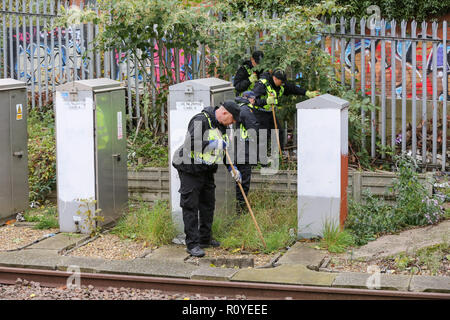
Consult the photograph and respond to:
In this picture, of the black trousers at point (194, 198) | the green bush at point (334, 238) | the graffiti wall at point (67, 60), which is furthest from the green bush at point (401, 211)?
the graffiti wall at point (67, 60)

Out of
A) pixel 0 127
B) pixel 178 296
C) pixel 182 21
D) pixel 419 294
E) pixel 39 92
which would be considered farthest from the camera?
pixel 39 92

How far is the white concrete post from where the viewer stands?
9.03m

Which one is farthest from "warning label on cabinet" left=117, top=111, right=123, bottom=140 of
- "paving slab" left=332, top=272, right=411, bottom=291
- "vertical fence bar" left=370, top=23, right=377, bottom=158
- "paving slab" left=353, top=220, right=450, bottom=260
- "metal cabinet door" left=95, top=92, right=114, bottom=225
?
"paving slab" left=332, top=272, right=411, bottom=291

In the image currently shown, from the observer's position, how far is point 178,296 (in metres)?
7.41

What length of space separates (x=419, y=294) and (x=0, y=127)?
6.48 metres

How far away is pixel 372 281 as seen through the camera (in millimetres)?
7285

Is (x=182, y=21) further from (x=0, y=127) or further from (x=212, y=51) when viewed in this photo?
(x=0, y=127)

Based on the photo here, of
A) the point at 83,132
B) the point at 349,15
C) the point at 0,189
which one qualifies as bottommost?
the point at 0,189

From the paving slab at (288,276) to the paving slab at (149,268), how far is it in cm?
63

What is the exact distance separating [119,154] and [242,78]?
241 cm

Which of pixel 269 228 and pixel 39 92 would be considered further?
pixel 39 92

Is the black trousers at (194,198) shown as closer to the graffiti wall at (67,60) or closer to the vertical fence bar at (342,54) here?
the vertical fence bar at (342,54)

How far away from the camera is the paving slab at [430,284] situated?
6.99 meters

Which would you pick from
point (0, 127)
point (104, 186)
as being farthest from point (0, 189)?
point (104, 186)
